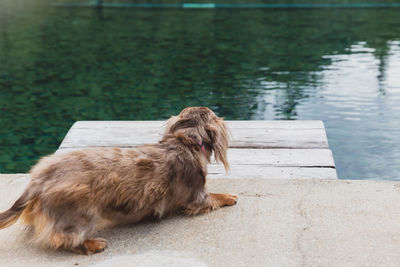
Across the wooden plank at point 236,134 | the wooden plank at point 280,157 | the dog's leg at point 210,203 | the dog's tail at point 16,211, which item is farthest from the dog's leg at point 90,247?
the wooden plank at point 236,134

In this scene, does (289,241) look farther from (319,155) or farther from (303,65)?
(303,65)

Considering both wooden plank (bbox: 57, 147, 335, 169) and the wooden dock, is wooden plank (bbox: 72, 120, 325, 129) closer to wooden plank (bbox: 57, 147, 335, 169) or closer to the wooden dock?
the wooden dock

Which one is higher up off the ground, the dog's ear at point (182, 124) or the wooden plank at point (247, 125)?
the dog's ear at point (182, 124)

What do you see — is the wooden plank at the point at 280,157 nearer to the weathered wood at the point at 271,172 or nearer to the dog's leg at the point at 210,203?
the weathered wood at the point at 271,172

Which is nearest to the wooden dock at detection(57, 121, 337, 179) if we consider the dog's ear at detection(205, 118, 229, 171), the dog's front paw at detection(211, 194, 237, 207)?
the dog's front paw at detection(211, 194, 237, 207)

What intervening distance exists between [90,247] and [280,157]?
2348 millimetres

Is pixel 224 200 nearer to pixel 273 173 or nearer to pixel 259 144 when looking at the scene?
pixel 273 173

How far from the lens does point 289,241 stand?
3.47 meters

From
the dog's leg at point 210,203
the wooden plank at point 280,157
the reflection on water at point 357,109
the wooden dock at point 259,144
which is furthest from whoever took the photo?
the reflection on water at point 357,109

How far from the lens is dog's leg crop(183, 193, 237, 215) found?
3879 mm

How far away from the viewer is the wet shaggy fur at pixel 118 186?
325 centimetres

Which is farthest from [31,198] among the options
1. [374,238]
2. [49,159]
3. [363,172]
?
[363,172]

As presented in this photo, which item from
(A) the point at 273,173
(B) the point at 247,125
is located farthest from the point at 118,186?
(B) the point at 247,125

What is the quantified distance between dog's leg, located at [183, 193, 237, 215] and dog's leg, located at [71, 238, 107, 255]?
0.76 m
